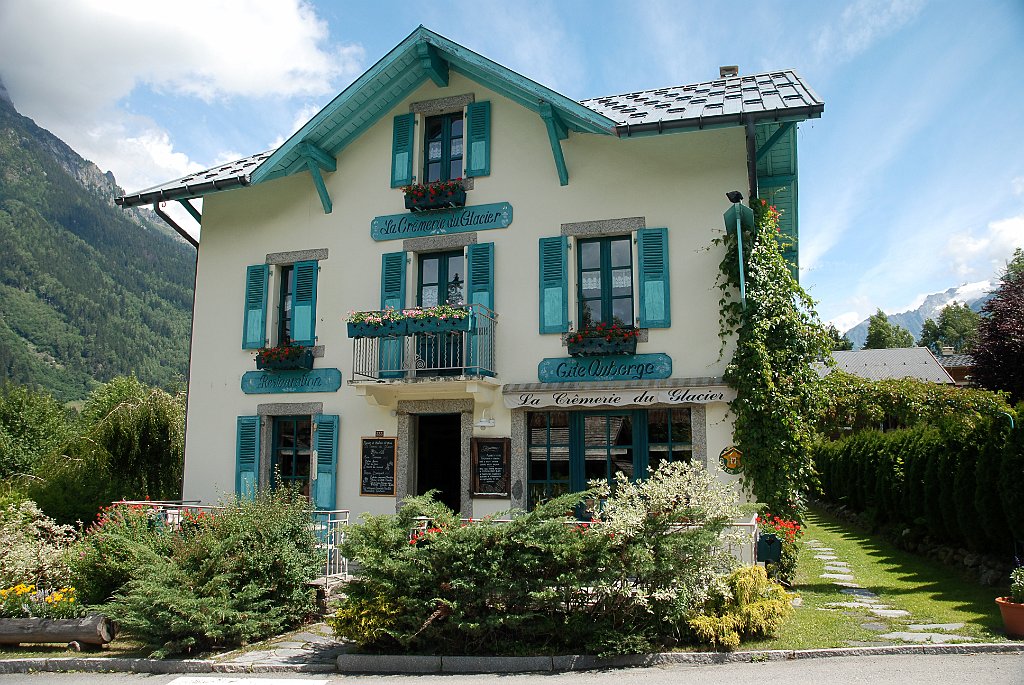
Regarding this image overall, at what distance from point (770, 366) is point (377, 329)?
5832mm

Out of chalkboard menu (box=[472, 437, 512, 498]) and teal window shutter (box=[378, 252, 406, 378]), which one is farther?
teal window shutter (box=[378, 252, 406, 378])

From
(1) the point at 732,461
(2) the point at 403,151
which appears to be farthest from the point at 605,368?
(2) the point at 403,151

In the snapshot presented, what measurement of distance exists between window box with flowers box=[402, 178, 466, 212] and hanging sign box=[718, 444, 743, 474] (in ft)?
18.9

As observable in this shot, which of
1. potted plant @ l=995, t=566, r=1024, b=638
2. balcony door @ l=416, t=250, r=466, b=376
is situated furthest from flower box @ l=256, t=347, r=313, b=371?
potted plant @ l=995, t=566, r=1024, b=638

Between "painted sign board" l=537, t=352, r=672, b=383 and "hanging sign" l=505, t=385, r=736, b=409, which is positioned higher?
"painted sign board" l=537, t=352, r=672, b=383

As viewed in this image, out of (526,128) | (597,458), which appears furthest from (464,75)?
(597,458)

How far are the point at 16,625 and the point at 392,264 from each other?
288 inches

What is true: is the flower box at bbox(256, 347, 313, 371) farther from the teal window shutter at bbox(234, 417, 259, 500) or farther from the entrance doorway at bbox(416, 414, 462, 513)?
the entrance doorway at bbox(416, 414, 462, 513)

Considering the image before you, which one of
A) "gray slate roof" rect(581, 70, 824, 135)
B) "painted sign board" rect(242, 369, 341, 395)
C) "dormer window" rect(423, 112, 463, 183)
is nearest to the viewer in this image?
"gray slate roof" rect(581, 70, 824, 135)

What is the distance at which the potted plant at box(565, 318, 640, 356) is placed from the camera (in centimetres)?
1197

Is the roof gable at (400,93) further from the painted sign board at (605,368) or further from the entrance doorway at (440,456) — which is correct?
the entrance doorway at (440,456)

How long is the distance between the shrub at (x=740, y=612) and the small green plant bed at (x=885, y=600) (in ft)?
0.51

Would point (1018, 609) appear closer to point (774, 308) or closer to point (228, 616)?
point (774, 308)

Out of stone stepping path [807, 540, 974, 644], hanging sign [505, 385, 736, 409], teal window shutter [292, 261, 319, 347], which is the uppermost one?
teal window shutter [292, 261, 319, 347]
